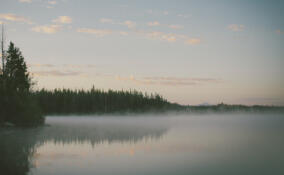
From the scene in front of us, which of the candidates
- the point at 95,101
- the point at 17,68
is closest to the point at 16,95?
the point at 17,68

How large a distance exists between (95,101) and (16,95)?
3859 inches

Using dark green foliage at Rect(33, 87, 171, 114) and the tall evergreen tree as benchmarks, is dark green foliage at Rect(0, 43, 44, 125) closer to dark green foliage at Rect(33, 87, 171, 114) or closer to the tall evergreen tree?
the tall evergreen tree

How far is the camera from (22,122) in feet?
152

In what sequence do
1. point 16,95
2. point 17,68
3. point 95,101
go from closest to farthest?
point 16,95 → point 17,68 → point 95,101

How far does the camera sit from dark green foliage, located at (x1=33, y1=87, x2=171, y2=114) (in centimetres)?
13400

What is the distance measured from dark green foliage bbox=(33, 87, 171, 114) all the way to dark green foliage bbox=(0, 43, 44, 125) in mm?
76823

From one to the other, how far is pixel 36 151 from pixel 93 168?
25.4 feet

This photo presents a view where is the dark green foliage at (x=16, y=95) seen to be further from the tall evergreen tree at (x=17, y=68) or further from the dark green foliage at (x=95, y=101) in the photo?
the dark green foliage at (x=95, y=101)

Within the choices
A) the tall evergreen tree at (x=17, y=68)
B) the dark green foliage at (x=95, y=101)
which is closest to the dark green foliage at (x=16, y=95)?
the tall evergreen tree at (x=17, y=68)

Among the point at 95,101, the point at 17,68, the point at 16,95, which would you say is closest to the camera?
the point at 16,95

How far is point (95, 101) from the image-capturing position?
142 meters

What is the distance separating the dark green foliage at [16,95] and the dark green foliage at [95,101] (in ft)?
252

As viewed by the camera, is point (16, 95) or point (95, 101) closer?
point (16, 95)

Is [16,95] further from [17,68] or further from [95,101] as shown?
[95,101]
